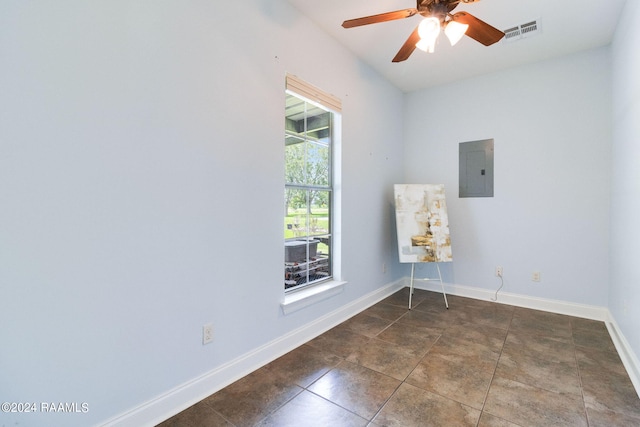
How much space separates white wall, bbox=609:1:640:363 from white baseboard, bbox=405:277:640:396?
0.10m

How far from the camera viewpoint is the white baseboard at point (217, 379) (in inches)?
59.5

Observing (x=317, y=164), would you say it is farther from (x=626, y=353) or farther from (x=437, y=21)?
(x=626, y=353)

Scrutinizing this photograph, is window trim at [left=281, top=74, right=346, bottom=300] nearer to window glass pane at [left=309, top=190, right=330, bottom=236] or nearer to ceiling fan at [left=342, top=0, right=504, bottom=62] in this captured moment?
window glass pane at [left=309, top=190, right=330, bottom=236]

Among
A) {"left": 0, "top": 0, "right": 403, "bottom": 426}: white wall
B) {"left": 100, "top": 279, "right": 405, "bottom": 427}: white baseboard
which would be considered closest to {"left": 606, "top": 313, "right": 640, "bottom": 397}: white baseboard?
{"left": 100, "top": 279, "right": 405, "bottom": 427}: white baseboard

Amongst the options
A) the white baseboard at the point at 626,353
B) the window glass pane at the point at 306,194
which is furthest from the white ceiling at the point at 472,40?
the white baseboard at the point at 626,353

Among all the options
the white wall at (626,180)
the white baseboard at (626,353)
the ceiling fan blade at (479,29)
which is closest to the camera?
the ceiling fan blade at (479,29)

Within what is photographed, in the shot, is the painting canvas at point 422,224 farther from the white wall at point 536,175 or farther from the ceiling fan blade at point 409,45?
the ceiling fan blade at point 409,45

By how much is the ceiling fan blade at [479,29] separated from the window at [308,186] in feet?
4.09

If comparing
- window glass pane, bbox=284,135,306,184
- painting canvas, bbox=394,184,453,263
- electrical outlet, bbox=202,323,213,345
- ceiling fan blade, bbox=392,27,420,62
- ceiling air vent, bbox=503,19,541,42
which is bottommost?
electrical outlet, bbox=202,323,213,345

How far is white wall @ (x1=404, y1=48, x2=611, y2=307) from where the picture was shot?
3.02 m

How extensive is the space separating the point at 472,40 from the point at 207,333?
11.5ft

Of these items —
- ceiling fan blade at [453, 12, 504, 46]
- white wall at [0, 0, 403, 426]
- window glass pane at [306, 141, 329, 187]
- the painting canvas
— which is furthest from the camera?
the painting canvas

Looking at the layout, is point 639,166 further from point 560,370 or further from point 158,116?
point 158,116

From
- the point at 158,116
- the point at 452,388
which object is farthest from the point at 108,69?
the point at 452,388
